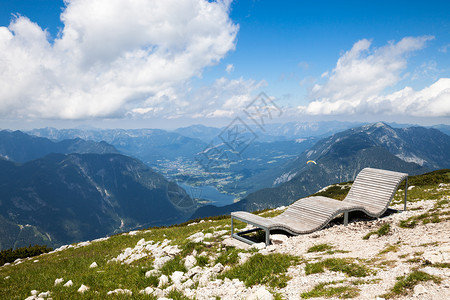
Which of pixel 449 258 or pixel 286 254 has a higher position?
pixel 449 258

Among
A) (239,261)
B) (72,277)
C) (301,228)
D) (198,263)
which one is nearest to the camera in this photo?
(239,261)

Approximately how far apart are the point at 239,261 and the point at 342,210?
7003 millimetres

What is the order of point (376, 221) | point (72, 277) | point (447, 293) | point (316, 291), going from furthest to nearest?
point (376, 221) → point (72, 277) → point (316, 291) → point (447, 293)

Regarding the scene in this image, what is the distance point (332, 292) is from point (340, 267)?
162cm

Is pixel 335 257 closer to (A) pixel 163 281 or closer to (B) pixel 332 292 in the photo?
(B) pixel 332 292

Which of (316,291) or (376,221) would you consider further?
(376,221)

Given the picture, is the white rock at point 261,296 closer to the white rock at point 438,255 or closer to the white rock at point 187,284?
the white rock at point 187,284

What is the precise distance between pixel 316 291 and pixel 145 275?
22.2ft

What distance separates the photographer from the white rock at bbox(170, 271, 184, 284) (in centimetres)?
883

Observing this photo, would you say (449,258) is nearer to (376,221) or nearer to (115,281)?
(376,221)

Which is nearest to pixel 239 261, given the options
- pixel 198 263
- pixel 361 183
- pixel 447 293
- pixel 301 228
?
pixel 198 263

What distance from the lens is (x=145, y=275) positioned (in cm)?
987

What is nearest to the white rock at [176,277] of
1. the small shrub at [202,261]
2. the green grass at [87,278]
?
the green grass at [87,278]

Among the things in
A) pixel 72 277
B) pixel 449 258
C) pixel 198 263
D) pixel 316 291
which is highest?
pixel 449 258
